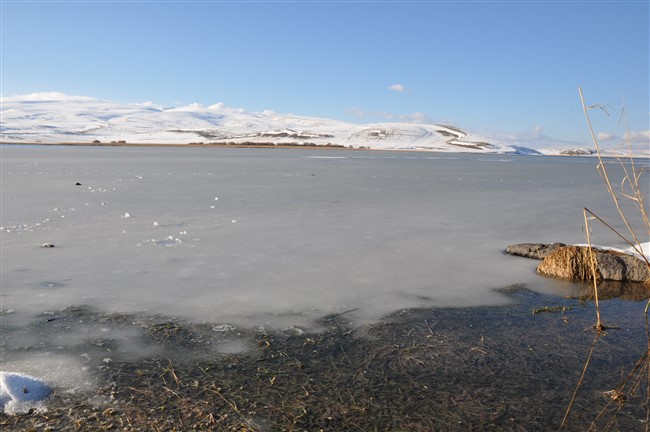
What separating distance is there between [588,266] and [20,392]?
552 centimetres

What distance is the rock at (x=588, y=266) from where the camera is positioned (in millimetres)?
5543

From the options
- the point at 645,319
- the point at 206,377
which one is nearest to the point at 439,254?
the point at 645,319

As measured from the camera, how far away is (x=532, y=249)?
6.55 m

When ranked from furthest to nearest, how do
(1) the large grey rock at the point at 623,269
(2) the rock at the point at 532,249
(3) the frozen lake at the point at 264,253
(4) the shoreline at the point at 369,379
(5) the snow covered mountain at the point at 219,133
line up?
1. (5) the snow covered mountain at the point at 219,133
2. (2) the rock at the point at 532,249
3. (1) the large grey rock at the point at 623,269
4. (3) the frozen lake at the point at 264,253
5. (4) the shoreline at the point at 369,379

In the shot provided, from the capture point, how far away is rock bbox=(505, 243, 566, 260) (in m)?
6.42

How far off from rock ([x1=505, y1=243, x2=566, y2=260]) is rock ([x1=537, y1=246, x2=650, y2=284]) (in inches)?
23.4

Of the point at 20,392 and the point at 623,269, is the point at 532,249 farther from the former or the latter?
the point at 20,392

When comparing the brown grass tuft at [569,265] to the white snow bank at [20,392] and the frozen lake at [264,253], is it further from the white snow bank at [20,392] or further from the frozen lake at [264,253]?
the white snow bank at [20,392]

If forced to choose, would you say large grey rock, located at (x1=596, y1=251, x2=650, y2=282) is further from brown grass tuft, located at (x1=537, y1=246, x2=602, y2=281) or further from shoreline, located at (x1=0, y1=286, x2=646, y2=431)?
shoreline, located at (x1=0, y1=286, x2=646, y2=431)

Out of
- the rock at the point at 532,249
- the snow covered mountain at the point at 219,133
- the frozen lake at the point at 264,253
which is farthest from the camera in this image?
the snow covered mountain at the point at 219,133

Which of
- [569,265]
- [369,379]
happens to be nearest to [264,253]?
[369,379]

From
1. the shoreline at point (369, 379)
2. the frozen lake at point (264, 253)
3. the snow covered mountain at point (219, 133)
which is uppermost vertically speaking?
the snow covered mountain at point (219, 133)

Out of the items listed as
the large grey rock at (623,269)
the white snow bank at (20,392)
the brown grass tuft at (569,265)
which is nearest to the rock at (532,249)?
the brown grass tuft at (569,265)

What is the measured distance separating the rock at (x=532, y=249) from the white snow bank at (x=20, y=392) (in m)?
5.61
